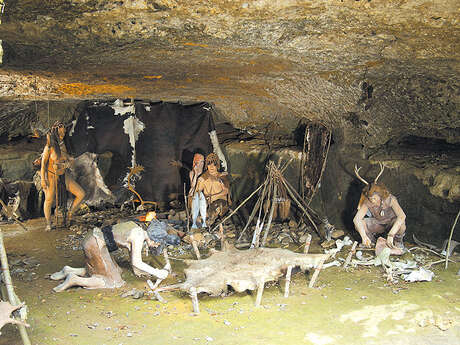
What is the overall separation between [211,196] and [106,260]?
283 centimetres

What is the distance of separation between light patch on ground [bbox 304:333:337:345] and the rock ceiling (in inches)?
112

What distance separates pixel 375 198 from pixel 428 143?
177cm

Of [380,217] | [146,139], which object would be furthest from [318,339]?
[146,139]

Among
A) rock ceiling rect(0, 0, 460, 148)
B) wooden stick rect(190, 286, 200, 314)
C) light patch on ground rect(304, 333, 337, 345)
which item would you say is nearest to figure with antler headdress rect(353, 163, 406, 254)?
rock ceiling rect(0, 0, 460, 148)

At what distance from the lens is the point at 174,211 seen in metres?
8.99

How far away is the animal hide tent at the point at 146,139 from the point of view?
30.1ft

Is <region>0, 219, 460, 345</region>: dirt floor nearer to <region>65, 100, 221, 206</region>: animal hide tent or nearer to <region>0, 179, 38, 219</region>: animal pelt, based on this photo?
<region>0, 179, 38, 219</region>: animal pelt

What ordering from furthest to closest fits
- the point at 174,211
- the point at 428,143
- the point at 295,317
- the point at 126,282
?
the point at 174,211, the point at 428,143, the point at 126,282, the point at 295,317

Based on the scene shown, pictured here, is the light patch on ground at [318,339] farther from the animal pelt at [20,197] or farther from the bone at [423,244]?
the animal pelt at [20,197]

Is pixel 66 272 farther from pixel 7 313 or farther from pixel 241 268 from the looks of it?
pixel 7 313

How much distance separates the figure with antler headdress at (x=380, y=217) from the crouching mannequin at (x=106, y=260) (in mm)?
2858

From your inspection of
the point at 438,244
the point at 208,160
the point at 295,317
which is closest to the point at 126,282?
the point at 295,317

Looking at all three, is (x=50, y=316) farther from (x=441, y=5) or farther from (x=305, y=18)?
(x=441, y=5)

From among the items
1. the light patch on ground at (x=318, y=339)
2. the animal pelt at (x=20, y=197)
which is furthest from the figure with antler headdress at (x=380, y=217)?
the animal pelt at (x=20, y=197)
